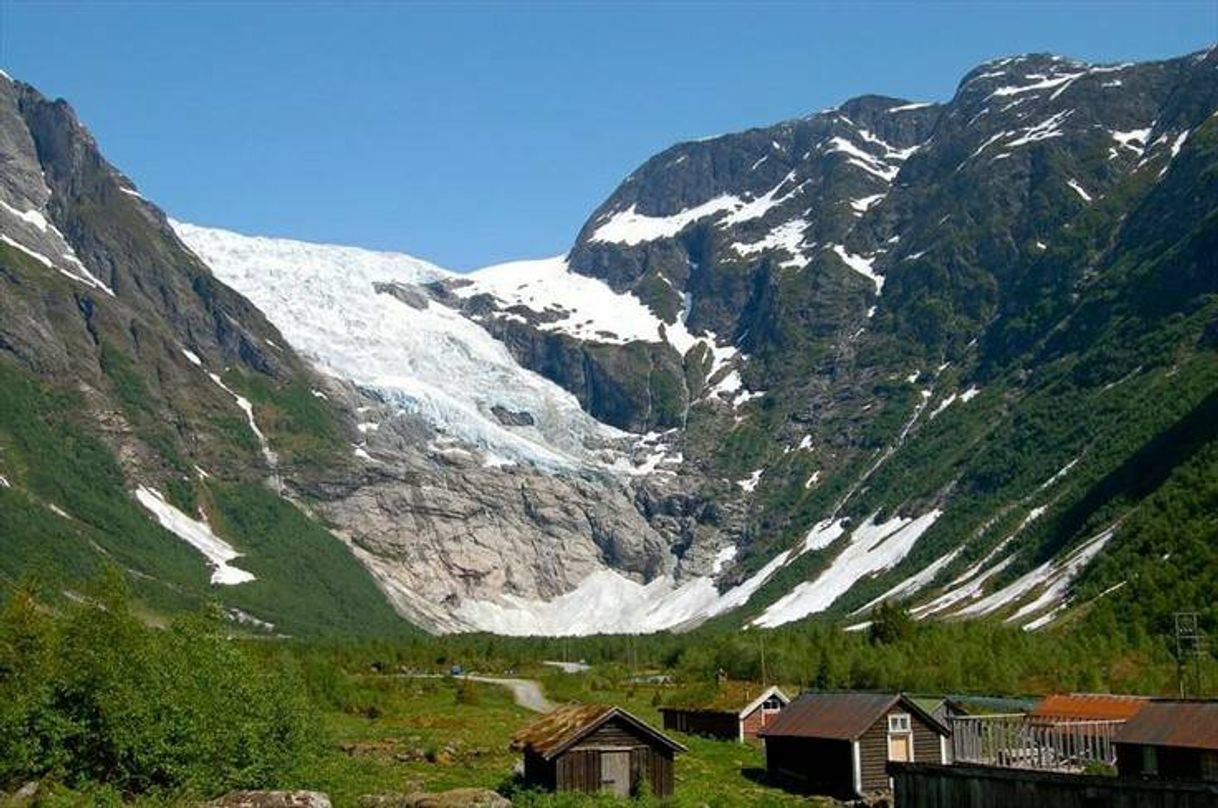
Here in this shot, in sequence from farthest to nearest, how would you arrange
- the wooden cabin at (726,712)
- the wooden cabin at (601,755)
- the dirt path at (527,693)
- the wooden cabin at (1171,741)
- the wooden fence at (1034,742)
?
the dirt path at (527,693) → the wooden cabin at (726,712) → the wooden cabin at (601,755) → the wooden fence at (1034,742) → the wooden cabin at (1171,741)

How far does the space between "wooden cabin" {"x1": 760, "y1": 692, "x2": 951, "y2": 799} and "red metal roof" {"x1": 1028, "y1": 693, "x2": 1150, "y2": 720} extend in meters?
5.39

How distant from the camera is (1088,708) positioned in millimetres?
74812

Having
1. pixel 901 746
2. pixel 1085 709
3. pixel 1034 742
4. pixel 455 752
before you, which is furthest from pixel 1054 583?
pixel 1034 742

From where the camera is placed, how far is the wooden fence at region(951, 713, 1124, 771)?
5775 centimetres

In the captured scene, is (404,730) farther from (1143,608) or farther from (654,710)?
(1143,608)

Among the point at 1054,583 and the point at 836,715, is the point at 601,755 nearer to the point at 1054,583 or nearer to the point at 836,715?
the point at 836,715

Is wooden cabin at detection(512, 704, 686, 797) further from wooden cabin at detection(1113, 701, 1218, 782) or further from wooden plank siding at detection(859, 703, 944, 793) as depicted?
wooden cabin at detection(1113, 701, 1218, 782)

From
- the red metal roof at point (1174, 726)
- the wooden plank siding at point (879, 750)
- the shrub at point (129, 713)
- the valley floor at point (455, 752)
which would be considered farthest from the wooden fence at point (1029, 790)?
the shrub at point (129, 713)

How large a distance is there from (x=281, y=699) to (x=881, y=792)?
26.7 metres

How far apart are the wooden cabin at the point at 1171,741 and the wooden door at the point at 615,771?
18769 millimetres

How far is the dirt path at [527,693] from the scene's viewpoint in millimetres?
115188

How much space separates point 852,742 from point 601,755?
1325cm

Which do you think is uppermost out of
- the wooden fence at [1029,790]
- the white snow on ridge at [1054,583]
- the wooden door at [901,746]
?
the white snow on ridge at [1054,583]

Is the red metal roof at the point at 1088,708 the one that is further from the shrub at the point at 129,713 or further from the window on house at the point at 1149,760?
the shrub at the point at 129,713
